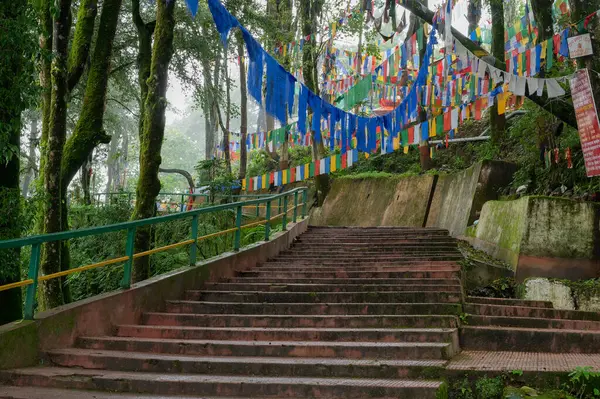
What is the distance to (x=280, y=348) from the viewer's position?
217 inches

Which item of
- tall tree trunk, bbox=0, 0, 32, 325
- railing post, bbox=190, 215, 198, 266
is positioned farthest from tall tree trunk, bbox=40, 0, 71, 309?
railing post, bbox=190, 215, 198, 266

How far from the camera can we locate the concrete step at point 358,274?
8.27 metres

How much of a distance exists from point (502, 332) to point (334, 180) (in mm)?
15484

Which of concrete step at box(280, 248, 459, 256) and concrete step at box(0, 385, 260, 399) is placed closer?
concrete step at box(0, 385, 260, 399)

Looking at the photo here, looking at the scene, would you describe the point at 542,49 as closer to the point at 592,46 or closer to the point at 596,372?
the point at 592,46

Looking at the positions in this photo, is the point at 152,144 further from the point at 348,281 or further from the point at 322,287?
the point at 348,281

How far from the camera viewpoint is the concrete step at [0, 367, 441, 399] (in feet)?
14.8

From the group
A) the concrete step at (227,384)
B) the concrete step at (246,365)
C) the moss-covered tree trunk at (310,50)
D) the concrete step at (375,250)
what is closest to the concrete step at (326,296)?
the concrete step at (246,365)

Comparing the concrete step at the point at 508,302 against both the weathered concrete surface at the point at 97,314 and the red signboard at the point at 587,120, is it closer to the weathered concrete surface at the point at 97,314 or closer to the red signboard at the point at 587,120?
the red signboard at the point at 587,120

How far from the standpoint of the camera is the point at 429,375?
4777 millimetres

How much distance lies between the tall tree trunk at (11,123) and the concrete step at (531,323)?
484cm

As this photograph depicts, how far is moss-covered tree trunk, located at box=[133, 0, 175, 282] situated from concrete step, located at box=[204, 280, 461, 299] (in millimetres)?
1537

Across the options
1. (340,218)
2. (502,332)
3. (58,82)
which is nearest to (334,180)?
(340,218)

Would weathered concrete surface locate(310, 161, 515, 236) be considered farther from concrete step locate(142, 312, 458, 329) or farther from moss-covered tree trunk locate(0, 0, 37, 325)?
moss-covered tree trunk locate(0, 0, 37, 325)
